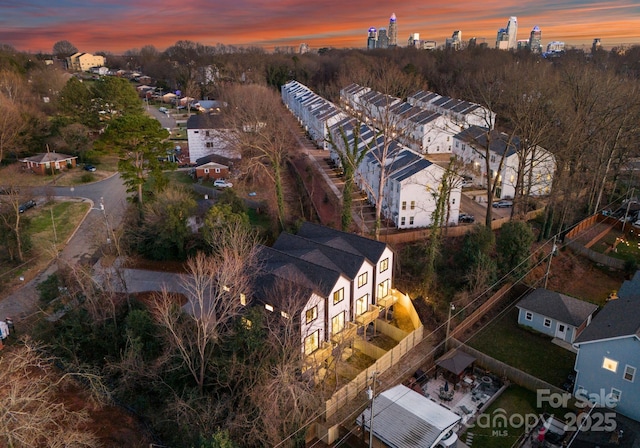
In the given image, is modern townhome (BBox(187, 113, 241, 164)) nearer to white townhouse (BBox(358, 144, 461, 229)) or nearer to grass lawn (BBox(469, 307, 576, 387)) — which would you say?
white townhouse (BBox(358, 144, 461, 229))

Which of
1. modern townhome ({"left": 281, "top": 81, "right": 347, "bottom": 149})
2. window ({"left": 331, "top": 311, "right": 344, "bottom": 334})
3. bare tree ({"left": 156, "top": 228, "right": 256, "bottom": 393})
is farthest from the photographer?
modern townhome ({"left": 281, "top": 81, "right": 347, "bottom": 149})

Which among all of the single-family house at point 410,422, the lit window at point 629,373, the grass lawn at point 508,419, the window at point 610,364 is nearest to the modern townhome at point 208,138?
the single-family house at point 410,422

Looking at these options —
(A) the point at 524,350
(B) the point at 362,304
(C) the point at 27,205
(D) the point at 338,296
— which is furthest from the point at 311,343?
(C) the point at 27,205

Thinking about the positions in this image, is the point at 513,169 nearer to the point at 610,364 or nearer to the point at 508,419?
the point at 610,364

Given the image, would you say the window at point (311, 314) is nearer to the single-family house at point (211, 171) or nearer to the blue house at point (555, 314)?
the blue house at point (555, 314)

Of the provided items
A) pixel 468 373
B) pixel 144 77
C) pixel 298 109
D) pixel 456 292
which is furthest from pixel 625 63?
pixel 144 77

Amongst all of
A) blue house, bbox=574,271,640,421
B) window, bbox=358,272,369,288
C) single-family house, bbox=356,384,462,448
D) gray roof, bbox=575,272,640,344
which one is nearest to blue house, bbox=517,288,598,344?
gray roof, bbox=575,272,640,344

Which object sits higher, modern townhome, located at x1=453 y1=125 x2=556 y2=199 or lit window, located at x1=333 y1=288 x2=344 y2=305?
modern townhome, located at x1=453 y1=125 x2=556 y2=199
